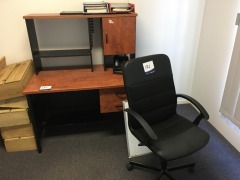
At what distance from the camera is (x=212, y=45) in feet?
7.61

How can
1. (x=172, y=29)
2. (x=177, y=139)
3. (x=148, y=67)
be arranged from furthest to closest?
(x=172, y=29)
(x=148, y=67)
(x=177, y=139)

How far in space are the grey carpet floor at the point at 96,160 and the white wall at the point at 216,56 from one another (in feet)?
0.60

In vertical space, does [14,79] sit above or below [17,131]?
above

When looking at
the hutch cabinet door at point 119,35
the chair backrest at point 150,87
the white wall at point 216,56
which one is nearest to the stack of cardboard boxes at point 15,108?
the hutch cabinet door at point 119,35

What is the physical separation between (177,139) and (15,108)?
145cm

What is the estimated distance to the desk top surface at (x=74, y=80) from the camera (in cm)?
188

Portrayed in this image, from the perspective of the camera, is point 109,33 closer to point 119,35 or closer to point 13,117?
point 119,35

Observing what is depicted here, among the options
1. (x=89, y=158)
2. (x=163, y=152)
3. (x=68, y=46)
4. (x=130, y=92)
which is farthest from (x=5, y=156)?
(x=163, y=152)

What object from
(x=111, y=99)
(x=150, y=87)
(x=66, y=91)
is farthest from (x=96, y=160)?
(x=150, y=87)

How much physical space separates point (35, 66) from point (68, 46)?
0.42 metres

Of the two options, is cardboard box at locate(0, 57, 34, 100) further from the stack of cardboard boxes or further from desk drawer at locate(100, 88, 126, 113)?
desk drawer at locate(100, 88, 126, 113)

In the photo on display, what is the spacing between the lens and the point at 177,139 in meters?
1.52

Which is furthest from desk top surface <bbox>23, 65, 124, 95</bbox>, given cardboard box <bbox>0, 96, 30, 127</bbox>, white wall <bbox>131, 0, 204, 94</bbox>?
white wall <bbox>131, 0, 204, 94</bbox>

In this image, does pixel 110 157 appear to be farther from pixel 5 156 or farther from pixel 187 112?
pixel 187 112
